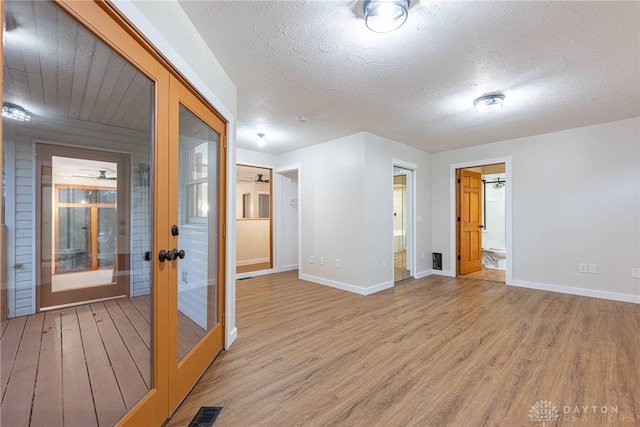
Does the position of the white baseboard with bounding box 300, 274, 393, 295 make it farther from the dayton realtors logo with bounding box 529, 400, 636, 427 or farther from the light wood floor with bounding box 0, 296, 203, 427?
the light wood floor with bounding box 0, 296, 203, 427

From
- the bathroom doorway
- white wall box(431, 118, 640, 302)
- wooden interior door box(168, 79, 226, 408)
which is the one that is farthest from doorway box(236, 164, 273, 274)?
white wall box(431, 118, 640, 302)

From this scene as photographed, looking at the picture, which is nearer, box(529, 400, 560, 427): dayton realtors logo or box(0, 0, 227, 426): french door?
box(0, 0, 227, 426): french door

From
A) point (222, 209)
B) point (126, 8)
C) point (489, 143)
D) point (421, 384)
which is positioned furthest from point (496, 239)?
point (126, 8)

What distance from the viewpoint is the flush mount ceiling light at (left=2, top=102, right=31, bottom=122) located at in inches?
33.0

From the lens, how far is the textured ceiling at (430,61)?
1711 millimetres

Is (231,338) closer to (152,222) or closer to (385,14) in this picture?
(152,222)

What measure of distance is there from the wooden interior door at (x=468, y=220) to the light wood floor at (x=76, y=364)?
519cm

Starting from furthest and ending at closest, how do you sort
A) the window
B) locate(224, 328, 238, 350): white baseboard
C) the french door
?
locate(224, 328, 238, 350): white baseboard, the window, the french door

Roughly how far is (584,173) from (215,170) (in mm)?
4890

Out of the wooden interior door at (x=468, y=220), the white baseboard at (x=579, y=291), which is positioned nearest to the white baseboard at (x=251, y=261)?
the wooden interior door at (x=468, y=220)

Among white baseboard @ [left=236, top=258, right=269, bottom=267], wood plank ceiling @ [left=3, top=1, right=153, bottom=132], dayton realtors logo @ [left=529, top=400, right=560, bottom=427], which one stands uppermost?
wood plank ceiling @ [left=3, top=1, right=153, bottom=132]

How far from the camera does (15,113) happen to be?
89cm

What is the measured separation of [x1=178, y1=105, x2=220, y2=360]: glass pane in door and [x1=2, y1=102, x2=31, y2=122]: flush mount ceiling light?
0.78 meters

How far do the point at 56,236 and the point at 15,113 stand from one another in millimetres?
474
